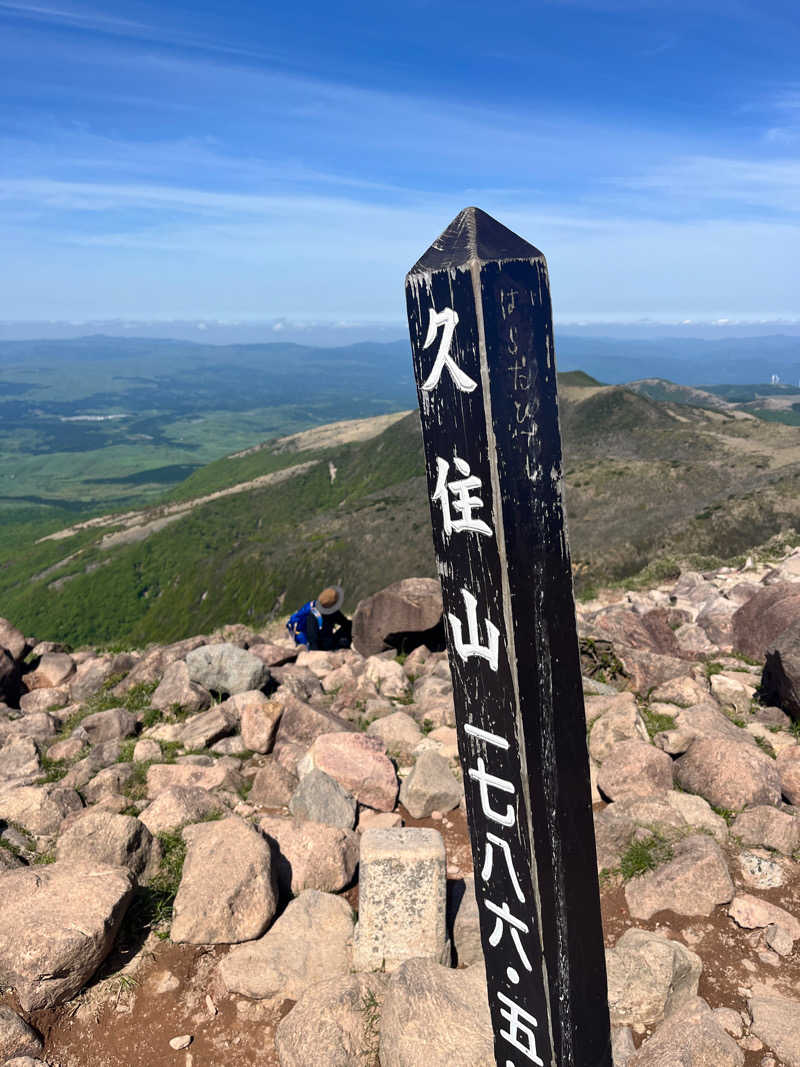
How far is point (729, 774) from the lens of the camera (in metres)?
7.68

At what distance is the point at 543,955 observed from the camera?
3.37 meters

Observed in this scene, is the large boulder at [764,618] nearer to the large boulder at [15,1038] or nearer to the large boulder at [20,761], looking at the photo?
the large boulder at [15,1038]

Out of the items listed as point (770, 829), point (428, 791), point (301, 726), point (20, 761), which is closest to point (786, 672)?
point (770, 829)

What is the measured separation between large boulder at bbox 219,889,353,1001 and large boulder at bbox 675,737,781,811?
13.9 ft

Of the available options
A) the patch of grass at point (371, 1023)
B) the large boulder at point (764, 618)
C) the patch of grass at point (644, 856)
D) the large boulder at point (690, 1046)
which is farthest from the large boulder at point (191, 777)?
the large boulder at point (764, 618)

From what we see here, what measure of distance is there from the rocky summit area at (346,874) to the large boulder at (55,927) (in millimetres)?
19

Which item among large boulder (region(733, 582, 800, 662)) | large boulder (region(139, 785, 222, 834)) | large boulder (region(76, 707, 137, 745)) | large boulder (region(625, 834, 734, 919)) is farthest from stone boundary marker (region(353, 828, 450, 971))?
large boulder (region(733, 582, 800, 662))

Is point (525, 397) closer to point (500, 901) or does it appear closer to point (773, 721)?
point (500, 901)

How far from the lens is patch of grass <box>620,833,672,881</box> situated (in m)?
6.67

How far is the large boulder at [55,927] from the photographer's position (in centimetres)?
516

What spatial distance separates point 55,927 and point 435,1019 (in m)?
3.00

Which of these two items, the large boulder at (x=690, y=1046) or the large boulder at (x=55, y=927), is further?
the large boulder at (x=55, y=927)

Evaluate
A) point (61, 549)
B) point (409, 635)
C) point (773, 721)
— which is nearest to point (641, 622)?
point (773, 721)

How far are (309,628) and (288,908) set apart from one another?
28.4 feet
